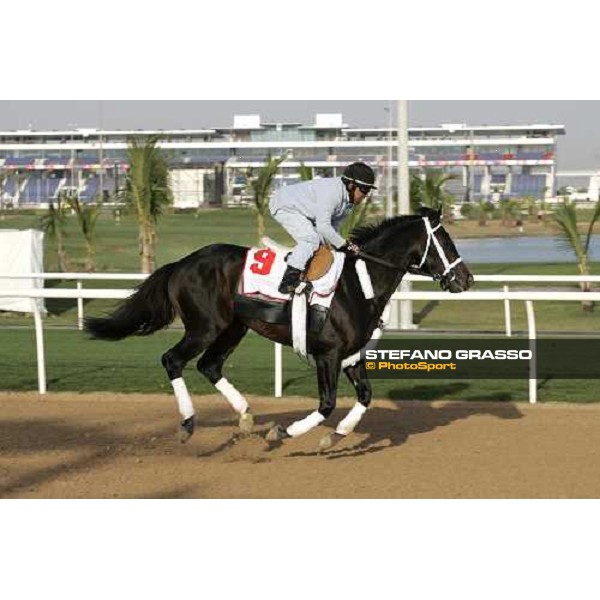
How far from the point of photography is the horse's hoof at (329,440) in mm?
7316

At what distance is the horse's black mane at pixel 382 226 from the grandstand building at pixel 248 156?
43.1 metres

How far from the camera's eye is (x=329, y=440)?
732 centimetres

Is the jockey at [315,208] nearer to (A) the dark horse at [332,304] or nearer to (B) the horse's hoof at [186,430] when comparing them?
(A) the dark horse at [332,304]

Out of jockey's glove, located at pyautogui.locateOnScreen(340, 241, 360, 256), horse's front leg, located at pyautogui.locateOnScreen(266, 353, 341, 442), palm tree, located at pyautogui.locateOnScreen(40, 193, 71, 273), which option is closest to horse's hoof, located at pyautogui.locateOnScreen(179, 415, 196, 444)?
horse's front leg, located at pyautogui.locateOnScreen(266, 353, 341, 442)

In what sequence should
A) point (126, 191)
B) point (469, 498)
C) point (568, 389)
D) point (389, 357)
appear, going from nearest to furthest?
1. point (469, 498)
2. point (568, 389)
3. point (389, 357)
4. point (126, 191)

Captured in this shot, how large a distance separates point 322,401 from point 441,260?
4.23ft

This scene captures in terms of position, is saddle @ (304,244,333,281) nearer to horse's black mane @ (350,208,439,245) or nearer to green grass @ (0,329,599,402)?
horse's black mane @ (350,208,439,245)

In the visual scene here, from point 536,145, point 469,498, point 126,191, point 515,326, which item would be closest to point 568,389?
point 469,498

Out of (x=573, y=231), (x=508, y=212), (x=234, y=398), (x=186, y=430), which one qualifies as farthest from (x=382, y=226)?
(x=508, y=212)

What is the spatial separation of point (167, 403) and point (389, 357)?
9.04 feet

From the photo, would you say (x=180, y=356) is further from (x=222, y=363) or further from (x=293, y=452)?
(x=293, y=452)

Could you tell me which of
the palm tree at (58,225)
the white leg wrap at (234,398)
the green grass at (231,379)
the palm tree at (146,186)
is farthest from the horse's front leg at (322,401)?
the palm tree at (58,225)

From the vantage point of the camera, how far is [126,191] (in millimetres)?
24047

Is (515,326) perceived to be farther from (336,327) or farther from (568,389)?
(336,327)
